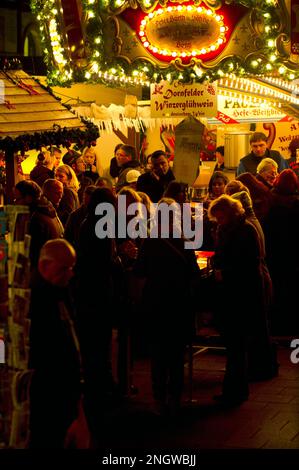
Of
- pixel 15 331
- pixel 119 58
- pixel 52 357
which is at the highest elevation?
pixel 119 58

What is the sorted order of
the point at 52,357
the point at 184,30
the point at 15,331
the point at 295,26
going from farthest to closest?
the point at 184,30 → the point at 295,26 → the point at 52,357 → the point at 15,331

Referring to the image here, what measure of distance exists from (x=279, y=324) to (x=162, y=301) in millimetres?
3756

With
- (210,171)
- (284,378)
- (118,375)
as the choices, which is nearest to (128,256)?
(118,375)

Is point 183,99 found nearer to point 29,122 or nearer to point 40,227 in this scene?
point 29,122

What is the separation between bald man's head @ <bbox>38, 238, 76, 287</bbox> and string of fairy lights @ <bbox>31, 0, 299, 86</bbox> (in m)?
7.32

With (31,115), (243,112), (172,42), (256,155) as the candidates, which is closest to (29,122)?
(31,115)

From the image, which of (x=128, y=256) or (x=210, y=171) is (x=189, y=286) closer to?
(x=128, y=256)

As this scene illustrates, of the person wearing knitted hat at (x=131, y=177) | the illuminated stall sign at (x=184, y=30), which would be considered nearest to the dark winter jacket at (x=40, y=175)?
the person wearing knitted hat at (x=131, y=177)

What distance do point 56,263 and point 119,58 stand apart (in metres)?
7.77

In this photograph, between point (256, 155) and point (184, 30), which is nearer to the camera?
point (184, 30)

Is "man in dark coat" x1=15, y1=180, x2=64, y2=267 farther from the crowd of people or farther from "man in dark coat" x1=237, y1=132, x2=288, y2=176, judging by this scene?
"man in dark coat" x1=237, y1=132, x2=288, y2=176

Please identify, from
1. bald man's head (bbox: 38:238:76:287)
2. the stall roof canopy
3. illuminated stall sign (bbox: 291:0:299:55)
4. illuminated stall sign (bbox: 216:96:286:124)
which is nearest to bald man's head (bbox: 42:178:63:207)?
the stall roof canopy

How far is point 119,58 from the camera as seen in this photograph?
13.6 m

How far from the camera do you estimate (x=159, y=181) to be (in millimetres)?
13258
